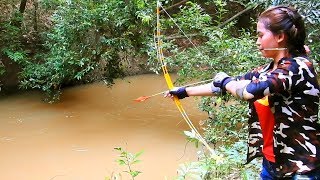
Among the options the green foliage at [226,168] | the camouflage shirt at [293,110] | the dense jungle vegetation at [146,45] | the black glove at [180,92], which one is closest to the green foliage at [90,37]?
the dense jungle vegetation at [146,45]

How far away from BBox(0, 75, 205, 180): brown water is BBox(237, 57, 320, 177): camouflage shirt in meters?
2.13

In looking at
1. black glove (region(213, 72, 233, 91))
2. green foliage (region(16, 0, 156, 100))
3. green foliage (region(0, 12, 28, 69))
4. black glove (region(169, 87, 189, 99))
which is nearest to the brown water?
green foliage (region(16, 0, 156, 100))

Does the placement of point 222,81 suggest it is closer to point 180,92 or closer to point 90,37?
point 180,92

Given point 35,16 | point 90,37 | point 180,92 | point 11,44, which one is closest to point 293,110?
point 180,92

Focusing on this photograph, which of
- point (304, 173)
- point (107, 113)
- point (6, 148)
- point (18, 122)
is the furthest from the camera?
point (107, 113)

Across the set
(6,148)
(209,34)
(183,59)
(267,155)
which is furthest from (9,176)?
(267,155)

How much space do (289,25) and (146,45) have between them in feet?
11.4

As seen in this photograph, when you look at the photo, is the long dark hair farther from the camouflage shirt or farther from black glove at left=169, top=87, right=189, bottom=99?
black glove at left=169, top=87, right=189, bottom=99

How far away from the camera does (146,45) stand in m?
4.50

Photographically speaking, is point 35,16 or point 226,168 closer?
point 226,168

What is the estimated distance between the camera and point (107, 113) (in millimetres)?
5766

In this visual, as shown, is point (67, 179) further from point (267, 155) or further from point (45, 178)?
point (267, 155)

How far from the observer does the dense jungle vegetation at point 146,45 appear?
263cm

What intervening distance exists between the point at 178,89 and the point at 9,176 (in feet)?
10.1
